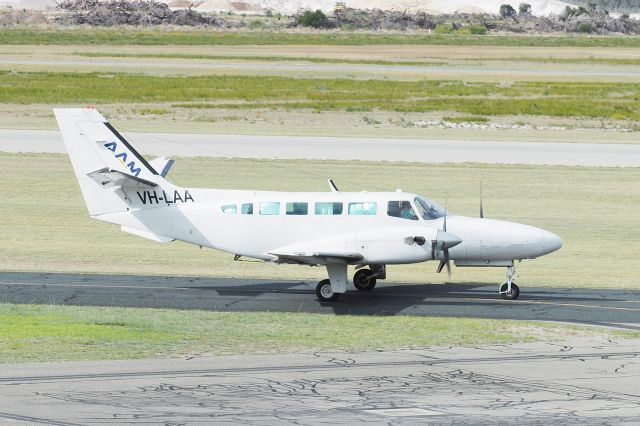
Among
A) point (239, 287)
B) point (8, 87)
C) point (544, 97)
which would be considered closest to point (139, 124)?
point (8, 87)

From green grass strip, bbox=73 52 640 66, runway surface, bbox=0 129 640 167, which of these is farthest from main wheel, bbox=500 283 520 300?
green grass strip, bbox=73 52 640 66

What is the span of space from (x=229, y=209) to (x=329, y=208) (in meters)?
2.74

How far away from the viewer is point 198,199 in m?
31.7

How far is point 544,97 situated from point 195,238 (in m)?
63.8

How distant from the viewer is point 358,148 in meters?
63.4

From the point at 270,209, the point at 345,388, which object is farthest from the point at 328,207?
the point at 345,388

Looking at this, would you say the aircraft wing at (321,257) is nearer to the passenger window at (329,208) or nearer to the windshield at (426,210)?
the passenger window at (329,208)

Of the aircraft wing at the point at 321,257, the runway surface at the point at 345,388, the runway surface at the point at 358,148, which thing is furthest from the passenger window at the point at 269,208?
the runway surface at the point at 358,148

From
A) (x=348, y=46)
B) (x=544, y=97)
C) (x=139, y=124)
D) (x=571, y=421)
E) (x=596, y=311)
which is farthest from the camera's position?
(x=348, y=46)

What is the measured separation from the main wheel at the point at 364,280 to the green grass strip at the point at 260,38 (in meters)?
126

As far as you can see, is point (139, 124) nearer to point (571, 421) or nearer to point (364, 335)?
point (364, 335)

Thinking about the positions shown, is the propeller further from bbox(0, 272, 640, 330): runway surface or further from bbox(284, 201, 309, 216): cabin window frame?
bbox(284, 201, 309, 216): cabin window frame

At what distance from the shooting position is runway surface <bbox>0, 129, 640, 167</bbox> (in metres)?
60.0

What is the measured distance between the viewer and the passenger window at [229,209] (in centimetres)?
3102
